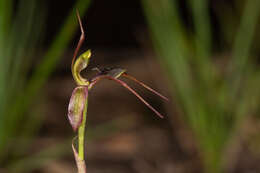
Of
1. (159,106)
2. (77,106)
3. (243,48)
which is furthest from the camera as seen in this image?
(159,106)

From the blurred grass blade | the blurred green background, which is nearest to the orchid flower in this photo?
the blurred green background

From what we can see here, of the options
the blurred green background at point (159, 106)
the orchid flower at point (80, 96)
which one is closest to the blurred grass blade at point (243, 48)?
the blurred green background at point (159, 106)

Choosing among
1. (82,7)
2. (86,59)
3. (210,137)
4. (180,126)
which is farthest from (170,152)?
(86,59)

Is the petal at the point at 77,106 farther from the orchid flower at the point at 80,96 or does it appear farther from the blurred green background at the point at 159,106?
the blurred green background at the point at 159,106

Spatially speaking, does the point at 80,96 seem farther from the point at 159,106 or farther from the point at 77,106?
the point at 159,106

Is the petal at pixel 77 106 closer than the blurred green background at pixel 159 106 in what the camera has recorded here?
Yes

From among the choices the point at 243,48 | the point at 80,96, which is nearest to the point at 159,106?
the point at 243,48
